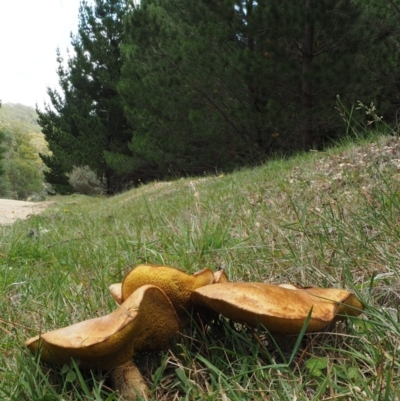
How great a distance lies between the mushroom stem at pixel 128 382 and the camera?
852mm

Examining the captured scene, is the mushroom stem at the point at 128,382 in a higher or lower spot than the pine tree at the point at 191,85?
lower

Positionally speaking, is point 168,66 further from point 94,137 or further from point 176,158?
point 94,137

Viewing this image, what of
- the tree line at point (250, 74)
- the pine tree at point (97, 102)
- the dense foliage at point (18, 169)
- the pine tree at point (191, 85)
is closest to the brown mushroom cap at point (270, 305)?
the tree line at point (250, 74)

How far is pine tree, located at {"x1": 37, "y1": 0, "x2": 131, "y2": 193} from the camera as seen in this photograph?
2184 centimetres

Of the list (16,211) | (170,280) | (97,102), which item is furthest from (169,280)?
(97,102)

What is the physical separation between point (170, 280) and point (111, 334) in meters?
0.18

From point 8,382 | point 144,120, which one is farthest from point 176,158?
point 8,382

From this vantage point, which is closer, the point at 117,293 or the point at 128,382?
the point at 128,382

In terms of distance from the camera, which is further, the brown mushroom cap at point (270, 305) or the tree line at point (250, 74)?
the tree line at point (250, 74)

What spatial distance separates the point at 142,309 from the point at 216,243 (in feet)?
3.19

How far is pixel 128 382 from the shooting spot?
860mm

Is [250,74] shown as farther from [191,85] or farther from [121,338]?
[121,338]

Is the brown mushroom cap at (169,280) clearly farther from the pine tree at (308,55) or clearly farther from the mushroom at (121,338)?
the pine tree at (308,55)

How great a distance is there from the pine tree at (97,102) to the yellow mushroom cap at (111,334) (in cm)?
2024
